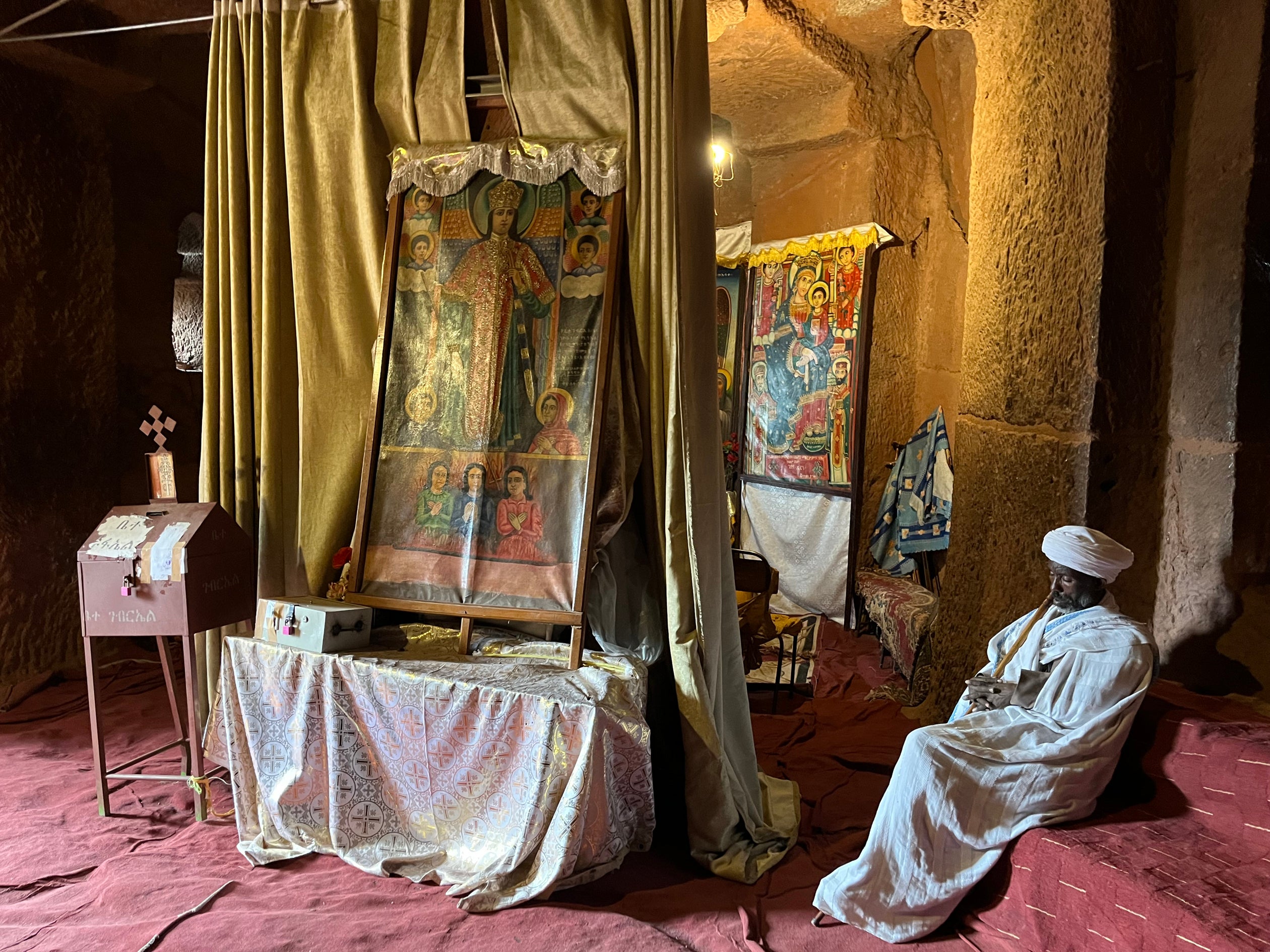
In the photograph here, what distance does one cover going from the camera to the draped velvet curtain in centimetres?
314

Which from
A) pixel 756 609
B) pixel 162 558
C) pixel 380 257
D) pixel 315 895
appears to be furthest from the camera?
pixel 756 609

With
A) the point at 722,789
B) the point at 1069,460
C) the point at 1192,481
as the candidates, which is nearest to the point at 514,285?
the point at 722,789

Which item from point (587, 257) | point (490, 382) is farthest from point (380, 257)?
point (587, 257)

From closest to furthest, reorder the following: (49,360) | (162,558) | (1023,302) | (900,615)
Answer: (162,558)
(1023,302)
(49,360)
(900,615)

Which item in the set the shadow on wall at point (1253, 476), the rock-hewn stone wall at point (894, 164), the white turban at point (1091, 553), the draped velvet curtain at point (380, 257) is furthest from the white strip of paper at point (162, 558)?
the rock-hewn stone wall at point (894, 164)

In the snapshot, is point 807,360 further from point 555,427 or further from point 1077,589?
point 1077,589

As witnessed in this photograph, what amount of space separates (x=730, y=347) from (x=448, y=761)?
4.95 metres

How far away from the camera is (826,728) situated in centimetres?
456

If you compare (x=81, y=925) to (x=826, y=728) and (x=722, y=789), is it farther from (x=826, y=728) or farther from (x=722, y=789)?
(x=826, y=728)

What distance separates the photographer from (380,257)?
3633 mm

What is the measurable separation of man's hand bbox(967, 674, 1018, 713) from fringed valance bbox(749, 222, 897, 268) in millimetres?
3825

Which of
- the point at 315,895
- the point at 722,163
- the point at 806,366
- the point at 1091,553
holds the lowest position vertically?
the point at 315,895

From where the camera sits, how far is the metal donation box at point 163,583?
10.7ft

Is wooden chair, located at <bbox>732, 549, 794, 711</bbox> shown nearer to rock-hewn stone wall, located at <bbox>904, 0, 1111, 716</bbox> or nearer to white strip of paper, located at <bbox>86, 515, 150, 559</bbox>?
rock-hewn stone wall, located at <bbox>904, 0, 1111, 716</bbox>
